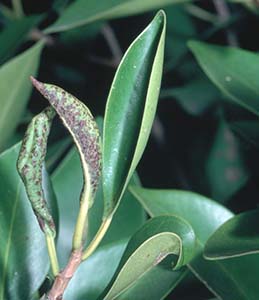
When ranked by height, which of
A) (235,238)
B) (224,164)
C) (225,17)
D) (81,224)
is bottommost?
(224,164)

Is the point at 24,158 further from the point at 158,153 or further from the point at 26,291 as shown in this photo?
the point at 158,153

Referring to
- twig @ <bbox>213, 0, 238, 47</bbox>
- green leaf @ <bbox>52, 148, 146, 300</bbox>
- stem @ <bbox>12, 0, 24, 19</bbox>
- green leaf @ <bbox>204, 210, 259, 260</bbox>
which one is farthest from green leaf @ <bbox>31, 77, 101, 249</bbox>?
twig @ <bbox>213, 0, 238, 47</bbox>

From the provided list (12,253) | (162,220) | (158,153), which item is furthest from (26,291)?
(158,153)

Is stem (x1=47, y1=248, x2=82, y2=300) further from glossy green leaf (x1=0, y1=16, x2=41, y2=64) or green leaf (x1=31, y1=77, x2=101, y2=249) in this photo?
glossy green leaf (x1=0, y1=16, x2=41, y2=64)

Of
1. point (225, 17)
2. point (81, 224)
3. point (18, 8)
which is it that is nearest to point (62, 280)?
point (81, 224)

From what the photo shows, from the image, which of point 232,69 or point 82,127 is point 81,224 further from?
point 232,69

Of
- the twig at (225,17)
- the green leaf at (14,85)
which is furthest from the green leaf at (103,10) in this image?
the twig at (225,17)
